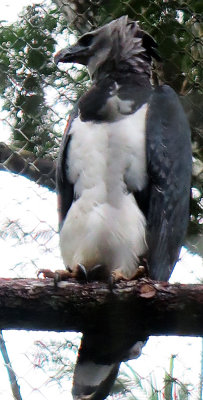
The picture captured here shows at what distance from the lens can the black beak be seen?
151 centimetres

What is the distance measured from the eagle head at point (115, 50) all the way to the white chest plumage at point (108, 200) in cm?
21

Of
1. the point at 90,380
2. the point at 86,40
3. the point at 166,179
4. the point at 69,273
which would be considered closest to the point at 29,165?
the point at 86,40

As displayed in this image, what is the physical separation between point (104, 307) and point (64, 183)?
365 mm

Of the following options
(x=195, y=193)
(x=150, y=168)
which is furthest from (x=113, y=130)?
(x=195, y=193)

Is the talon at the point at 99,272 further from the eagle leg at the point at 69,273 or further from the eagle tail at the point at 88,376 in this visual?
the eagle tail at the point at 88,376

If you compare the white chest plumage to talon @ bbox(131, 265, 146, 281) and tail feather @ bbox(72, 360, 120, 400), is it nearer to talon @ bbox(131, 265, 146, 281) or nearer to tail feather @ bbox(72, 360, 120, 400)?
talon @ bbox(131, 265, 146, 281)

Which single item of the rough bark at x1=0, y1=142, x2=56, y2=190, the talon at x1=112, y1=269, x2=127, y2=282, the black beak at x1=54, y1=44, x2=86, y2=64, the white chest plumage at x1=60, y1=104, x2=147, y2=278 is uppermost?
the black beak at x1=54, y1=44, x2=86, y2=64

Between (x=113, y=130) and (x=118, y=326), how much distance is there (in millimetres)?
376

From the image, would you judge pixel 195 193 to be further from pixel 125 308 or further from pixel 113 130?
pixel 125 308

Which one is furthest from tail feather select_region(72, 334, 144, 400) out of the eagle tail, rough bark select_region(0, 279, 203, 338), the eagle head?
the eagle head

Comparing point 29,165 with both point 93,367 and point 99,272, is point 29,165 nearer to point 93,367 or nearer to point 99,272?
point 99,272

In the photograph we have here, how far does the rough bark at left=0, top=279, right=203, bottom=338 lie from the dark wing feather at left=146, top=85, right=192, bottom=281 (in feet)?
0.87

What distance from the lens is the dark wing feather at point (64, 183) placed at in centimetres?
135

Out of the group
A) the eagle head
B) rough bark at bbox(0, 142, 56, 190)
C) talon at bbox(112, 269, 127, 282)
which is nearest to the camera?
talon at bbox(112, 269, 127, 282)
